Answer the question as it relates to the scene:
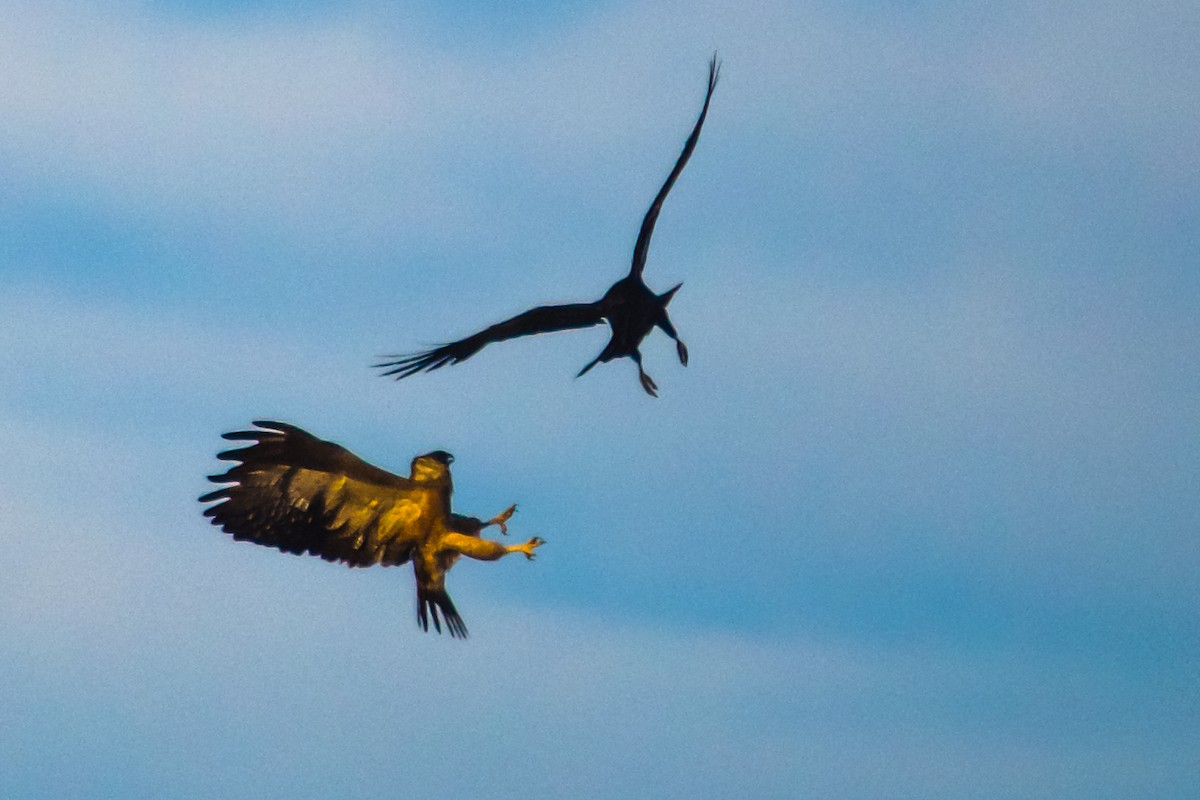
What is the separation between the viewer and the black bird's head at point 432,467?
14.7m

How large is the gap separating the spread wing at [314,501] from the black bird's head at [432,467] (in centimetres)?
10

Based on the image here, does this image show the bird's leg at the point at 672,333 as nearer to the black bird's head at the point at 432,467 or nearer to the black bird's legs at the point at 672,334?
the black bird's legs at the point at 672,334

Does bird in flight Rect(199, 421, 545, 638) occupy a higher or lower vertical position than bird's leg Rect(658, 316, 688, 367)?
lower

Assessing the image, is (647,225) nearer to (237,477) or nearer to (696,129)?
(696,129)

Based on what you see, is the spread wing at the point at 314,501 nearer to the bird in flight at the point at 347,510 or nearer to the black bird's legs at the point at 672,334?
the bird in flight at the point at 347,510

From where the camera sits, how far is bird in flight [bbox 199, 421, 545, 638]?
14.5 metres

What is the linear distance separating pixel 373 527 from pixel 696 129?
11.7 feet

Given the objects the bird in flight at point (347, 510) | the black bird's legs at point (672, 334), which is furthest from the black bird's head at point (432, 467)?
the black bird's legs at point (672, 334)

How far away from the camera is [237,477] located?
575 inches

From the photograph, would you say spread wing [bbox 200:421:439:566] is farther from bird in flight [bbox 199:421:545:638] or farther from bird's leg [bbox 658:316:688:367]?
bird's leg [bbox 658:316:688:367]

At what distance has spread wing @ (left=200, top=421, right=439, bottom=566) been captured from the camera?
1454 centimetres

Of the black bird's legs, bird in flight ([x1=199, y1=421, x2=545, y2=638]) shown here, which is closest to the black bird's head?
bird in flight ([x1=199, y1=421, x2=545, y2=638])

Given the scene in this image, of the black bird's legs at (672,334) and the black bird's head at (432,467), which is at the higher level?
the black bird's legs at (672,334)

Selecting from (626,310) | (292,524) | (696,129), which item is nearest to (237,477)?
(292,524)
